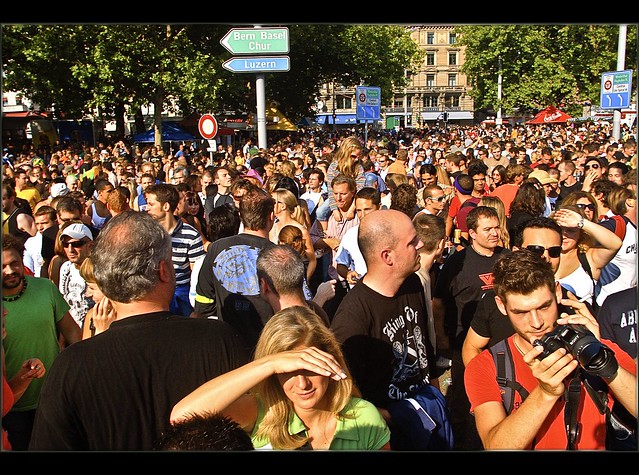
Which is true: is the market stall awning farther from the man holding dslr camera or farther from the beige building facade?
the beige building facade

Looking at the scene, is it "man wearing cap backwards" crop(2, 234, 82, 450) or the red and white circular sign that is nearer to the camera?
"man wearing cap backwards" crop(2, 234, 82, 450)

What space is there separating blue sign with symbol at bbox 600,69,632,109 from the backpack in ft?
36.8

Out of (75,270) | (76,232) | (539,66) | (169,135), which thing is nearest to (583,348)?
(75,270)

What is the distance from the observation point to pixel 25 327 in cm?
342

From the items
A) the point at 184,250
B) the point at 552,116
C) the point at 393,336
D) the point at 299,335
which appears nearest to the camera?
the point at 299,335

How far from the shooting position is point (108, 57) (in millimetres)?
26078

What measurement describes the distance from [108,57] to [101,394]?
26.5 meters

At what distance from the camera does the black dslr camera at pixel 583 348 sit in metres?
2.05

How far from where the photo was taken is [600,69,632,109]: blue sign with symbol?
12023 mm

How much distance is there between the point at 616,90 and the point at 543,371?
1185cm

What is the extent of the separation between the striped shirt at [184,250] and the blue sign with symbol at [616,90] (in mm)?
10109

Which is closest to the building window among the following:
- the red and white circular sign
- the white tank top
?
the red and white circular sign

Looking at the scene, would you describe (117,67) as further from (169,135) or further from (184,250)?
(184,250)

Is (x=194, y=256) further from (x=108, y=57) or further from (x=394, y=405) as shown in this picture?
(x=108, y=57)
